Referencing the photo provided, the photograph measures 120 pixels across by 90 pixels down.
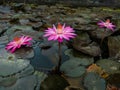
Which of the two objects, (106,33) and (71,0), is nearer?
(106,33)

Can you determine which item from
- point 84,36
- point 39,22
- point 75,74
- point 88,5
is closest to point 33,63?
point 75,74

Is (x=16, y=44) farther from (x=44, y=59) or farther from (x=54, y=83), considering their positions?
(x=54, y=83)

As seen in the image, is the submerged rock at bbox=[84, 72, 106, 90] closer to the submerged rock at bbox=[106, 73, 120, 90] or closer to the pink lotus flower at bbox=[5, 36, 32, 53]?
the submerged rock at bbox=[106, 73, 120, 90]

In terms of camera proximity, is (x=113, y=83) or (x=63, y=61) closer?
(x=113, y=83)

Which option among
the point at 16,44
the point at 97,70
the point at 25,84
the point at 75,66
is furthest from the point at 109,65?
the point at 16,44

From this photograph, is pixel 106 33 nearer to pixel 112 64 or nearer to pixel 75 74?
pixel 112 64

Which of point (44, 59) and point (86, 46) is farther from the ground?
point (86, 46)

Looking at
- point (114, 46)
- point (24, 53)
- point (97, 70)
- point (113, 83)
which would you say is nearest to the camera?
point (113, 83)

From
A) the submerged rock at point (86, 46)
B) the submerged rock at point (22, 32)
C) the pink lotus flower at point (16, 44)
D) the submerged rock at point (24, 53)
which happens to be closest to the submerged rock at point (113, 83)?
the submerged rock at point (86, 46)

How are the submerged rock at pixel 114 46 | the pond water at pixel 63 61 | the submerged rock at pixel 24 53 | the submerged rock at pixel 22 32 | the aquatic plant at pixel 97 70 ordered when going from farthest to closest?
the submerged rock at pixel 22 32 < the submerged rock at pixel 114 46 < the submerged rock at pixel 24 53 < the aquatic plant at pixel 97 70 < the pond water at pixel 63 61

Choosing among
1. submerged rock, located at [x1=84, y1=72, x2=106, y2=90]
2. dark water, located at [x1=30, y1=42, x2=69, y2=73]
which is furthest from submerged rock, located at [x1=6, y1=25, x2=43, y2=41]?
submerged rock, located at [x1=84, y1=72, x2=106, y2=90]

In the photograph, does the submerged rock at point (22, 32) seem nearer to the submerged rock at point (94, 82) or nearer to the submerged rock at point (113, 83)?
the submerged rock at point (94, 82)
